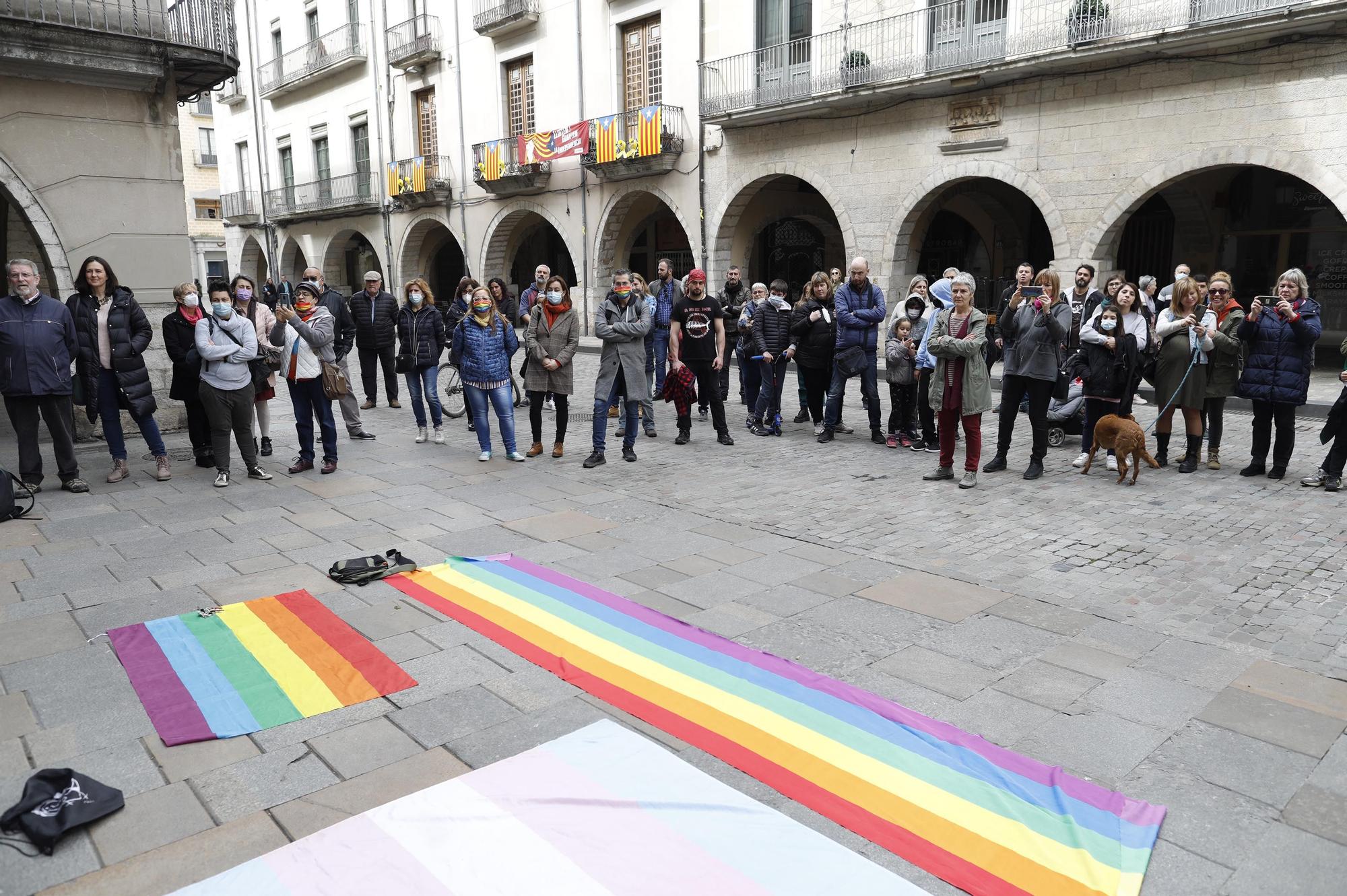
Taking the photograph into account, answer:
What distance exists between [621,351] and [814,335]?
2.21 meters

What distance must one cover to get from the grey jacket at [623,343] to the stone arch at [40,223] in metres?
5.78

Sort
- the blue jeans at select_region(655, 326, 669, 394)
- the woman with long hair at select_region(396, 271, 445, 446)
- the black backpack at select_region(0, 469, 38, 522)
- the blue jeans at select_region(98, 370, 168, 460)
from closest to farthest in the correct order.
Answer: the black backpack at select_region(0, 469, 38, 522) → the blue jeans at select_region(98, 370, 168, 460) → the woman with long hair at select_region(396, 271, 445, 446) → the blue jeans at select_region(655, 326, 669, 394)

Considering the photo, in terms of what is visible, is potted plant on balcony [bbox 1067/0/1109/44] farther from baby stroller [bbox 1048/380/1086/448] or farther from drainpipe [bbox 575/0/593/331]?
drainpipe [bbox 575/0/593/331]

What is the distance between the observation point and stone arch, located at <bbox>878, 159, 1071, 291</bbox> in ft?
47.8

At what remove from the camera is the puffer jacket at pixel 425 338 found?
982cm

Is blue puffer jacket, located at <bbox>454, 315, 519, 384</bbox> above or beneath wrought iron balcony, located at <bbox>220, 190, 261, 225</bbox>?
beneath

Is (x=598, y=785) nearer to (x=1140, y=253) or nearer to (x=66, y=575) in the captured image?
(x=66, y=575)

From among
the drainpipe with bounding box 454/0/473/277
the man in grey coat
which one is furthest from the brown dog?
the drainpipe with bounding box 454/0/473/277

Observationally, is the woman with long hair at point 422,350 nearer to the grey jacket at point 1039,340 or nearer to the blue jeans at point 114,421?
the blue jeans at point 114,421

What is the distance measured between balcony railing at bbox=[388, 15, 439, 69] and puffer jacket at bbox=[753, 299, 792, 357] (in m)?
19.2

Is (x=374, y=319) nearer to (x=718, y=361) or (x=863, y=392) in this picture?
(x=718, y=361)

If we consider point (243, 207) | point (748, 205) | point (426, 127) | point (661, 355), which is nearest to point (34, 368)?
point (661, 355)

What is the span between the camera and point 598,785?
10.3 ft

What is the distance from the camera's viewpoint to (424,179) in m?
25.9
